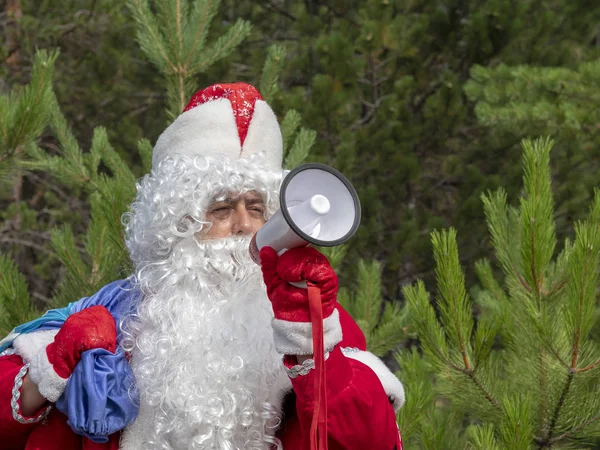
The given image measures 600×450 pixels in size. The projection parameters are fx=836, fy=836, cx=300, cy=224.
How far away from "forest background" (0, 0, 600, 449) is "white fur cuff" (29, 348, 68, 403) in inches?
164

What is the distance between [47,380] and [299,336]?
70 cm

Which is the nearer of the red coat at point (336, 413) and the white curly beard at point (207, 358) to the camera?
the red coat at point (336, 413)

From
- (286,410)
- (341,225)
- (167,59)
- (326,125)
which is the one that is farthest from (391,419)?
(326,125)

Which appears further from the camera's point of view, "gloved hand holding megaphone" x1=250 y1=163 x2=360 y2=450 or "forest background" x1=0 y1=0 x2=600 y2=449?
"forest background" x1=0 y1=0 x2=600 y2=449

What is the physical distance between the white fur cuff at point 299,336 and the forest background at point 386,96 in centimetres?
429

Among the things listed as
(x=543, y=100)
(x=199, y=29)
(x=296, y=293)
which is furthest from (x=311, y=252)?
(x=543, y=100)

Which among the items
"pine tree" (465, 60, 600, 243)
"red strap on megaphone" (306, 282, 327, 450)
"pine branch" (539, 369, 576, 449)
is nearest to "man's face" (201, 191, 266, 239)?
"red strap on megaphone" (306, 282, 327, 450)

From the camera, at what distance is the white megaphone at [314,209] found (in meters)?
1.78

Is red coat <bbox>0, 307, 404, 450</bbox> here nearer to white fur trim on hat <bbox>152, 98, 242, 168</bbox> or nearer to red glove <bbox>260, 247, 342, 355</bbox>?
red glove <bbox>260, 247, 342, 355</bbox>

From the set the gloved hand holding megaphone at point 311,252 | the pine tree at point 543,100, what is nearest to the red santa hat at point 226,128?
the gloved hand holding megaphone at point 311,252

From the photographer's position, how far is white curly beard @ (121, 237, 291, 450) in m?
2.17

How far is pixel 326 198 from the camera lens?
1.82 meters

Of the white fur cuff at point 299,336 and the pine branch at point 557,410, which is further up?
the white fur cuff at point 299,336

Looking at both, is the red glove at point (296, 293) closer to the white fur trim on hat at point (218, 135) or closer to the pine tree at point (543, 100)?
the white fur trim on hat at point (218, 135)
